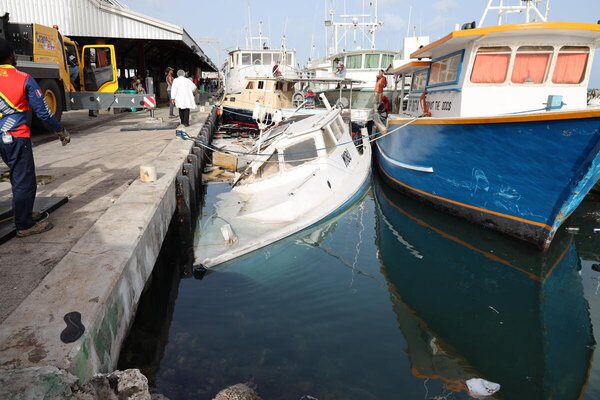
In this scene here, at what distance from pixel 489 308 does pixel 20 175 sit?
5947 mm

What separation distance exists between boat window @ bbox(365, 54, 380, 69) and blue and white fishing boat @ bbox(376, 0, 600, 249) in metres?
12.1

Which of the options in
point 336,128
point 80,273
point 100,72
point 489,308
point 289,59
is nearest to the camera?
point 80,273

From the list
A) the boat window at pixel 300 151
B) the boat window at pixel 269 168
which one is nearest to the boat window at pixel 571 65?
the boat window at pixel 300 151

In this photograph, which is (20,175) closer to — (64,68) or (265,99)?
(64,68)

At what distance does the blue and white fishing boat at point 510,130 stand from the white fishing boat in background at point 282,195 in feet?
5.77

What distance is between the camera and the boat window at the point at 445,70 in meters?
8.36

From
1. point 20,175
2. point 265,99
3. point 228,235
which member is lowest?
point 228,235

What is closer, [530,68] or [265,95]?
[530,68]

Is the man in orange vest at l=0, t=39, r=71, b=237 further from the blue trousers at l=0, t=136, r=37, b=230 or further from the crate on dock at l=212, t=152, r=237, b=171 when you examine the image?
the crate on dock at l=212, t=152, r=237, b=171

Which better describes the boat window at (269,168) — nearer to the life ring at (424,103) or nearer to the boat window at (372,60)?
the life ring at (424,103)

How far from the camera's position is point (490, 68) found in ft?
25.8

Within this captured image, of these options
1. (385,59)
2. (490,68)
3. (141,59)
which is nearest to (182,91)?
(490,68)

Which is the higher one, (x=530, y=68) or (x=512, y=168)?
(x=530, y=68)

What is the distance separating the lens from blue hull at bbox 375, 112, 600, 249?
5.95 metres
